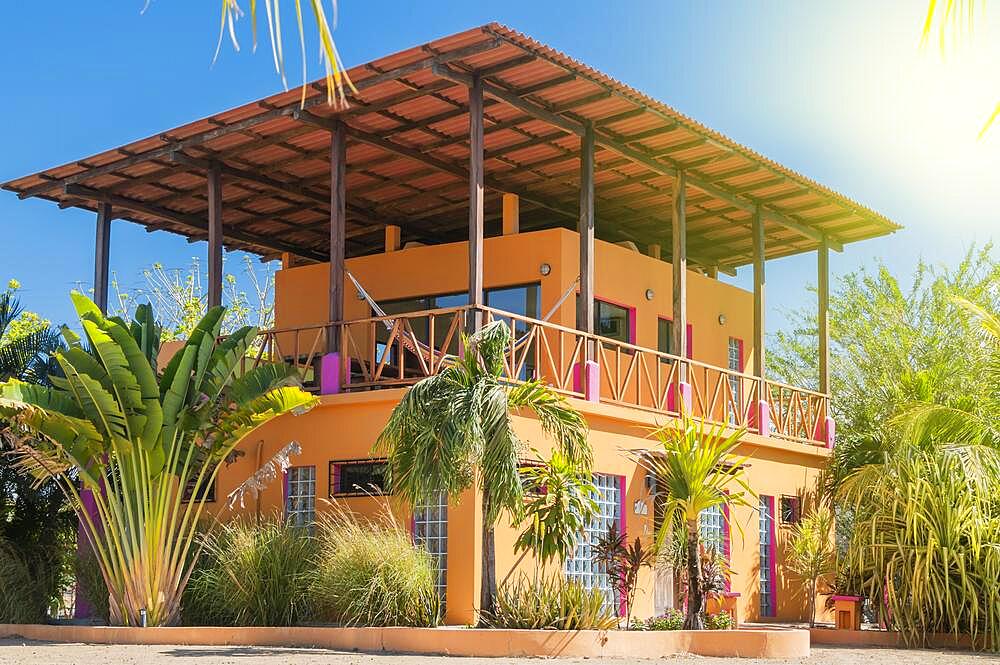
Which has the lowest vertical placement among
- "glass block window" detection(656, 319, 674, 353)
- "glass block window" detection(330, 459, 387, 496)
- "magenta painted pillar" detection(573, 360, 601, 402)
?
"glass block window" detection(330, 459, 387, 496)

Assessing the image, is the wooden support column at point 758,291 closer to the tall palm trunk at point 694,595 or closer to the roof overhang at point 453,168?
the roof overhang at point 453,168

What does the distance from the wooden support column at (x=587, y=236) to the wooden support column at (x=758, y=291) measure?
4.40 metres

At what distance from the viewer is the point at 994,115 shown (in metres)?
2.56

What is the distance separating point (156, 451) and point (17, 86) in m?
66.0

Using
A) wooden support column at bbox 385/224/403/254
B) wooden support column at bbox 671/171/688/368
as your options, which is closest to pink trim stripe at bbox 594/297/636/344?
wooden support column at bbox 671/171/688/368

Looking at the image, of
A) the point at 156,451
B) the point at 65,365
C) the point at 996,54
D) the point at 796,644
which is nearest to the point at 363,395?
the point at 156,451

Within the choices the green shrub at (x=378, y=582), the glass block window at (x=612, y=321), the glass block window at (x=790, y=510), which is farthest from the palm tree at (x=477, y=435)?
the glass block window at (x=790, y=510)

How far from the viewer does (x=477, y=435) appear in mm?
11914

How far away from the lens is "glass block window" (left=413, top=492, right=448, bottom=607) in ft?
45.8

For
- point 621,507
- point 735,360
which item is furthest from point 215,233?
point 735,360

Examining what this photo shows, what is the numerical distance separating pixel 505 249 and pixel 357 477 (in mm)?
4946

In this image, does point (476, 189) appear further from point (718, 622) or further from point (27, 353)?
point (27, 353)

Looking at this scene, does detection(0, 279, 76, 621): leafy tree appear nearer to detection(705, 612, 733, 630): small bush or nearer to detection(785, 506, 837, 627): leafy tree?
detection(705, 612, 733, 630): small bush

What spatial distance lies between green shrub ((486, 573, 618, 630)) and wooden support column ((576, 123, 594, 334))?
408 centimetres
